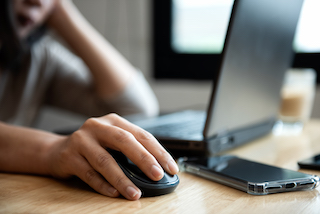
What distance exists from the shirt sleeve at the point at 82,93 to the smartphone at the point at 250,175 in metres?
0.70

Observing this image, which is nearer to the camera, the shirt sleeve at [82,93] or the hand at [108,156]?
the hand at [108,156]

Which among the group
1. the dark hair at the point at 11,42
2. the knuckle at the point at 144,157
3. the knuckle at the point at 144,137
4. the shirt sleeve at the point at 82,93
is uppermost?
the dark hair at the point at 11,42

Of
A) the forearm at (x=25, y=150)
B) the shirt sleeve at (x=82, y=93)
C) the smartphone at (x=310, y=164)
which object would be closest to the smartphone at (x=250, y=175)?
the smartphone at (x=310, y=164)

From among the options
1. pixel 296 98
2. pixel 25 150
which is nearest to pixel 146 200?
pixel 25 150

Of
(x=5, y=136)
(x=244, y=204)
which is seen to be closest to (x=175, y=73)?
(x=5, y=136)

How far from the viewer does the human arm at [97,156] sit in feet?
1.37

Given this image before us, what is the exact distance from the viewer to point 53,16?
→ 1236 millimetres

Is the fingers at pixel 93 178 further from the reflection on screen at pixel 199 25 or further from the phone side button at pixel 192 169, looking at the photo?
the reflection on screen at pixel 199 25

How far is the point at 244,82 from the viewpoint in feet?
2.03

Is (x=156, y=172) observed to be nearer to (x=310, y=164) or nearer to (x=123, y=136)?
(x=123, y=136)

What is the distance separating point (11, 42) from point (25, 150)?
2.07 ft

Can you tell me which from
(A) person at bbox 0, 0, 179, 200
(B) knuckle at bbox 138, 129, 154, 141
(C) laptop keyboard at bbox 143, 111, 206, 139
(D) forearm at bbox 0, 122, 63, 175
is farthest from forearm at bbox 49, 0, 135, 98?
(B) knuckle at bbox 138, 129, 154, 141

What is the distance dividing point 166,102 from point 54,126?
808mm

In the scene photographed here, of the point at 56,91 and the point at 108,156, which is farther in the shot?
the point at 56,91
